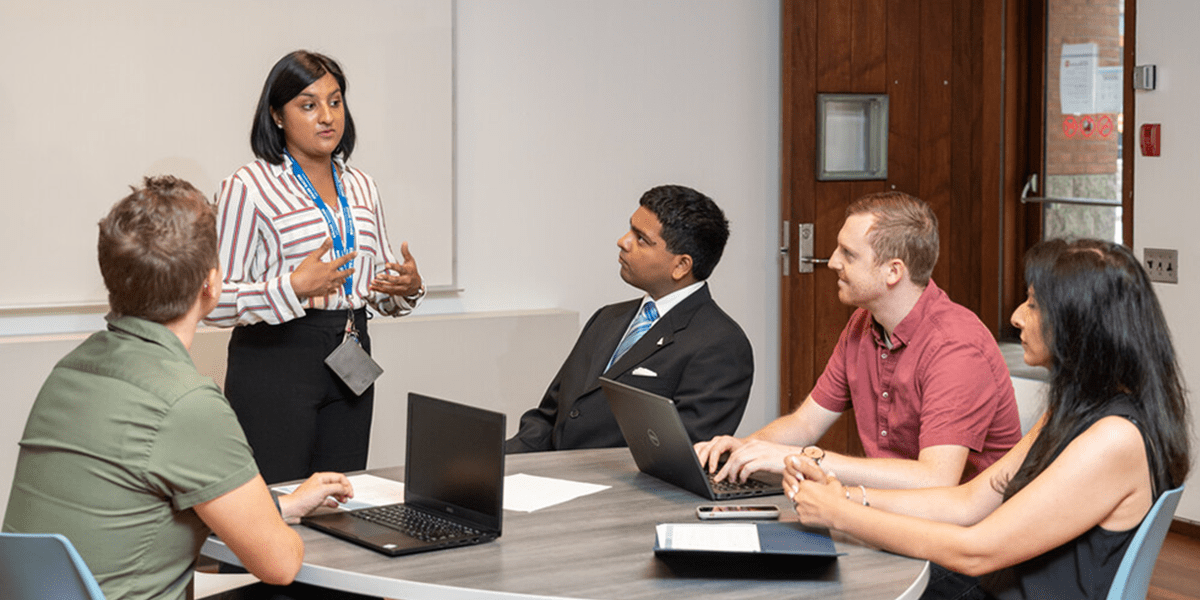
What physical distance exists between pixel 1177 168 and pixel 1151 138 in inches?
6.0

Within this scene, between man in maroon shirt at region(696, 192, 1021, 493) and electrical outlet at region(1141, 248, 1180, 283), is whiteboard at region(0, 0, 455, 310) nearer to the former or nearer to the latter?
man in maroon shirt at region(696, 192, 1021, 493)

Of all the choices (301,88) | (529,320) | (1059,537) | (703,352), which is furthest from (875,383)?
(529,320)

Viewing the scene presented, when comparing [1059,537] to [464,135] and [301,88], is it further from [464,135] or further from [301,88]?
[464,135]

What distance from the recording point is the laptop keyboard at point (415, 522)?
207 centimetres

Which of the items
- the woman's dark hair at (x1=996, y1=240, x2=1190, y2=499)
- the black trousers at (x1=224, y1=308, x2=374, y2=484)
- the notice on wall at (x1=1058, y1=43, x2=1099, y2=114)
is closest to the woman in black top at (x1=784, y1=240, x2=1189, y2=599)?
the woman's dark hair at (x1=996, y1=240, x2=1190, y2=499)

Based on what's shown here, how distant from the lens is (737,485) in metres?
2.48

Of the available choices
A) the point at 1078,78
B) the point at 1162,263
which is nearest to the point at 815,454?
the point at 1162,263

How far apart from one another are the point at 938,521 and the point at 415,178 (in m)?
3.00

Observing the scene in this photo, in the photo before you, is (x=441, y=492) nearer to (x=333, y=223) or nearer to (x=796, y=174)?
(x=333, y=223)

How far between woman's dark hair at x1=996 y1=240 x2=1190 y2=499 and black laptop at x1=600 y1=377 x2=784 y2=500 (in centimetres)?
65

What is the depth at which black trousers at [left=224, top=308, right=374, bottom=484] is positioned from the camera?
117 inches

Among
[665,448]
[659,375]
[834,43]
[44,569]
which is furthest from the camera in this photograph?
[834,43]

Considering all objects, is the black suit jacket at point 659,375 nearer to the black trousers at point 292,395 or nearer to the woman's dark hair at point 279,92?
the black trousers at point 292,395

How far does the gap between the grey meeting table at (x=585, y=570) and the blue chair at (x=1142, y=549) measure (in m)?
0.29
